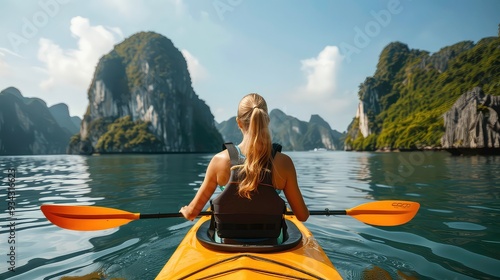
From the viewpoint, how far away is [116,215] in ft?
14.2

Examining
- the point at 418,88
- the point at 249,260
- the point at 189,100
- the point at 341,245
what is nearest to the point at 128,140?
the point at 189,100

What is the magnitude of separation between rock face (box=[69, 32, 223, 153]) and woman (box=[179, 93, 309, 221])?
12621cm

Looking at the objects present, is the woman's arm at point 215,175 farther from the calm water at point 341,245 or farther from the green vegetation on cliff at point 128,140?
the green vegetation on cliff at point 128,140

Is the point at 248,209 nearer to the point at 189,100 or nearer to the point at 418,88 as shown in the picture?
the point at 418,88

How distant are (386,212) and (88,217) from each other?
490 centimetres

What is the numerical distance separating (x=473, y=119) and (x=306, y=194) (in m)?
49.5

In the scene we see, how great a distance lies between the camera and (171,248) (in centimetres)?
491

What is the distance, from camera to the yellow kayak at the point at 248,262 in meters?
2.17

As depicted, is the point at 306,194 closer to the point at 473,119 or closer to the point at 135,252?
the point at 135,252

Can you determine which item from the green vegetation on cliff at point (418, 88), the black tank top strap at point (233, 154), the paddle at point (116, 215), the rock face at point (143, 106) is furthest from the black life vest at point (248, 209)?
the rock face at point (143, 106)

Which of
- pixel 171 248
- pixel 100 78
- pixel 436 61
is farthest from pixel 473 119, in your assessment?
pixel 100 78

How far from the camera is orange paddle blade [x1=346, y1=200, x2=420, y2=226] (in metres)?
4.60

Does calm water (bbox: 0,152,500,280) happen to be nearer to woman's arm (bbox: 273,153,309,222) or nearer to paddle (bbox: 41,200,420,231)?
paddle (bbox: 41,200,420,231)

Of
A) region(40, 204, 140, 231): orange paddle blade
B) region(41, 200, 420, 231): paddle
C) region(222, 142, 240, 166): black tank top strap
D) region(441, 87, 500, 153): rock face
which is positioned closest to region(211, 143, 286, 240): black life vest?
region(222, 142, 240, 166): black tank top strap
